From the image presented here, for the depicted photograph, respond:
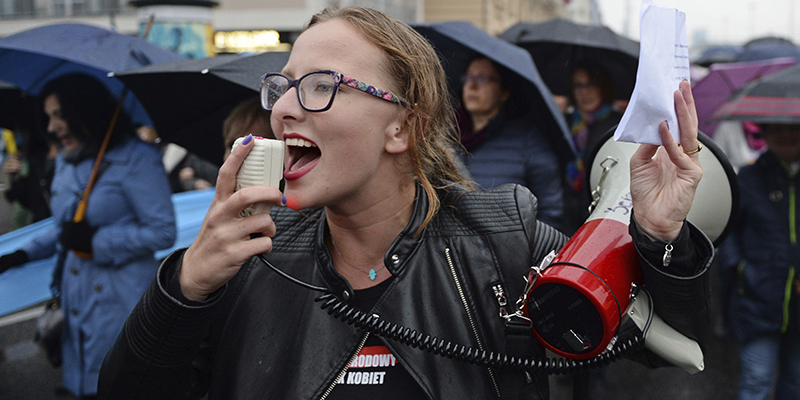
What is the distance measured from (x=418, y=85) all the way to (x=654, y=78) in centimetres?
65

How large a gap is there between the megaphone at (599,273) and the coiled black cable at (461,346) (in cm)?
6

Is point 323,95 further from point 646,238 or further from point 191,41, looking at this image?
point 191,41

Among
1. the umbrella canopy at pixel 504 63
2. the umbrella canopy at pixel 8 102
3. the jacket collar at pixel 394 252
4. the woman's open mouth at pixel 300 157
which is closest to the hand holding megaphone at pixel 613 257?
the jacket collar at pixel 394 252

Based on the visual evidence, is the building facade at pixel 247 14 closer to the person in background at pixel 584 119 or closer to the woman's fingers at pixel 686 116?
the person in background at pixel 584 119

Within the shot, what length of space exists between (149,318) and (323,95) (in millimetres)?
664

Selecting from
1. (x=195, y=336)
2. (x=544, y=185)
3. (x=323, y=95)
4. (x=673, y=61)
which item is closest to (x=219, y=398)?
(x=195, y=336)

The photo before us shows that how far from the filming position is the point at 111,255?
134 inches

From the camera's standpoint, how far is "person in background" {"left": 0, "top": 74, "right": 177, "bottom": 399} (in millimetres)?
3404

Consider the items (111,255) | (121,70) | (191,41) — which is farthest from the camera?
(191,41)

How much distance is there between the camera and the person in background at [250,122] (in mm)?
2904

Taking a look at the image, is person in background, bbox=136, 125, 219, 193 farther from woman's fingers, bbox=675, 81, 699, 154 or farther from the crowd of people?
woman's fingers, bbox=675, 81, 699, 154

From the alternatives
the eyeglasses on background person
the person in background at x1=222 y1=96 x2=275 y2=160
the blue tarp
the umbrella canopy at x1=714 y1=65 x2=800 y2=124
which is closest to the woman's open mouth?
the person in background at x1=222 y1=96 x2=275 y2=160

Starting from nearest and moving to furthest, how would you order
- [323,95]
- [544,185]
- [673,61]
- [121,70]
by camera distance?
[673,61], [323,95], [121,70], [544,185]

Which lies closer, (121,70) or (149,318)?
(149,318)
